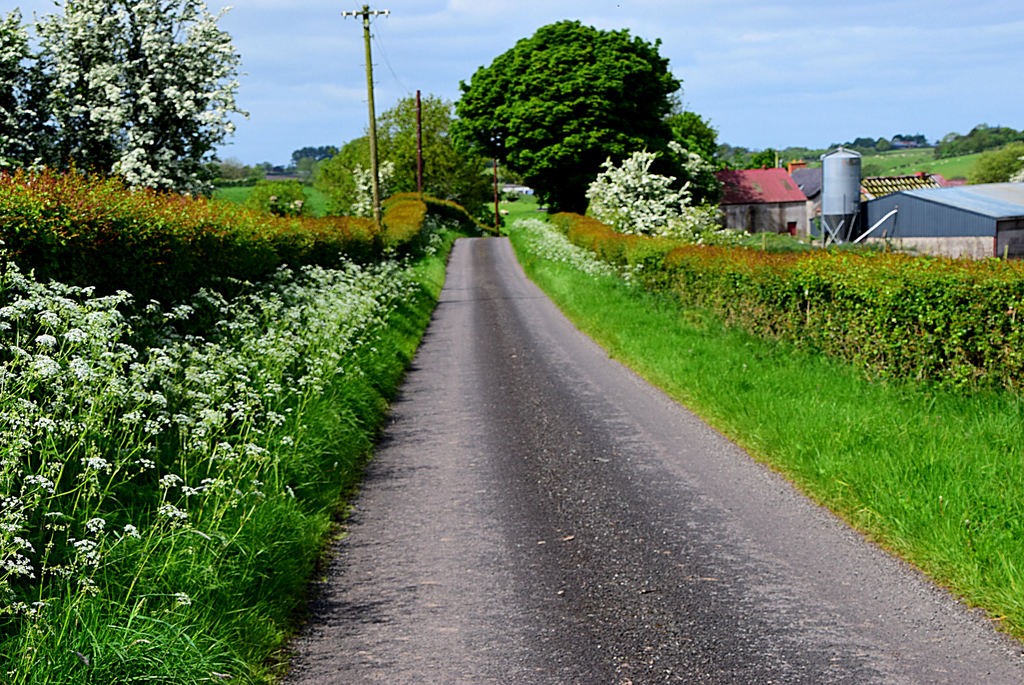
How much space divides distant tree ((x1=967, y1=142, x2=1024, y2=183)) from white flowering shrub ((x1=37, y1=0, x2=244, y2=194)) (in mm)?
113580

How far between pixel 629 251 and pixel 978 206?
99.2 ft

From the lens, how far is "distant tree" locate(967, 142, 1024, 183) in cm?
11367

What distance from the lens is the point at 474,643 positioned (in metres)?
5.06

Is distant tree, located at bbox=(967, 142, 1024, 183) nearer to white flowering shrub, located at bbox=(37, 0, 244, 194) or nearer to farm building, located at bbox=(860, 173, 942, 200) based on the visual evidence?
farm building, located at bbox=(860, 173, 942, 200)

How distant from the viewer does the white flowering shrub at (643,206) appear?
101ft

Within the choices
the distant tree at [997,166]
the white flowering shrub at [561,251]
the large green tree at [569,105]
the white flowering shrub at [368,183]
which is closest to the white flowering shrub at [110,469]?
the white flowering shrub at [561,251]

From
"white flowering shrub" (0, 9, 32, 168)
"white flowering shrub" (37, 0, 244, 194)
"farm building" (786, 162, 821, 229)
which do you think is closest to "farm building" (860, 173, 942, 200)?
"farm building" (786, 162, 821, 229)

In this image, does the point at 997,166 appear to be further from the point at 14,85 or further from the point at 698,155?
the point at 14,85

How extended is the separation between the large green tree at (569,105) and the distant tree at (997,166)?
82927mm

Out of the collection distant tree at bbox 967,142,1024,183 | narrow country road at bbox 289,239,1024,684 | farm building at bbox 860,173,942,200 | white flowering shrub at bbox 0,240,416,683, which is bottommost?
narrow country road at bbox 289,239,1024,684

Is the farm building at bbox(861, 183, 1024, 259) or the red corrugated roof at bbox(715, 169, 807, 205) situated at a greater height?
the red corrugated roof at bbox(715, 169, 807, 205)

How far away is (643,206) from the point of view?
120ft

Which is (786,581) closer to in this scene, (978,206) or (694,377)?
(694,377)

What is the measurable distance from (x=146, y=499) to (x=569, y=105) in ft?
158
